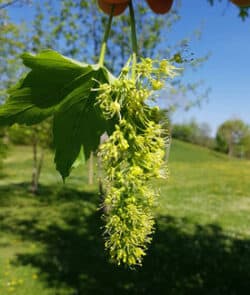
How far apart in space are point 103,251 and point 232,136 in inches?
3541

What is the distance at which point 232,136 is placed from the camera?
96.3 metres

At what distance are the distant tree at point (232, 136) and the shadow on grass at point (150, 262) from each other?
84.1m

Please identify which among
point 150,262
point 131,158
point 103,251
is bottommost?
point 103,251

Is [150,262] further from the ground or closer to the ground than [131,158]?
closer to the ground

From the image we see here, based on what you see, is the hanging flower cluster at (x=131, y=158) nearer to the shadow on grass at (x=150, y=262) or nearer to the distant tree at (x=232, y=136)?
the shadow on grass at (x=150, y=262)

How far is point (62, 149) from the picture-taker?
4.20 ft

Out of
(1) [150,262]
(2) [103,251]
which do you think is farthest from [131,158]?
(2) [103,251]

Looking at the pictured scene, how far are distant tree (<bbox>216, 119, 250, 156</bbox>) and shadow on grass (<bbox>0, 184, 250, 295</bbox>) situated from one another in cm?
8409

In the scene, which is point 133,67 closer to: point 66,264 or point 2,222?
point 66,264

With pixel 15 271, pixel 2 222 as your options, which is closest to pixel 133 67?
pixel 15 271

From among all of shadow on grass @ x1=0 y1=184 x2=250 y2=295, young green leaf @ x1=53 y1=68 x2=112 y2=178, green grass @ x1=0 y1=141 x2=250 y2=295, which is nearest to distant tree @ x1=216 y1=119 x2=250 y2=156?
→ green grass @ x1=0 y1=141 x2=250 y2=295

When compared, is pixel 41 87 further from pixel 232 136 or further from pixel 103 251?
pixel 232 136

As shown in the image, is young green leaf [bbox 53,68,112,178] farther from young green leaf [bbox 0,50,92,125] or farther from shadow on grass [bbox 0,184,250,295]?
shadow on grass [bbox 0,184,250,295]

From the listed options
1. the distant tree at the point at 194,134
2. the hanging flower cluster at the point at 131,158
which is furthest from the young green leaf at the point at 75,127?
the distant tree at the point at 194,134
